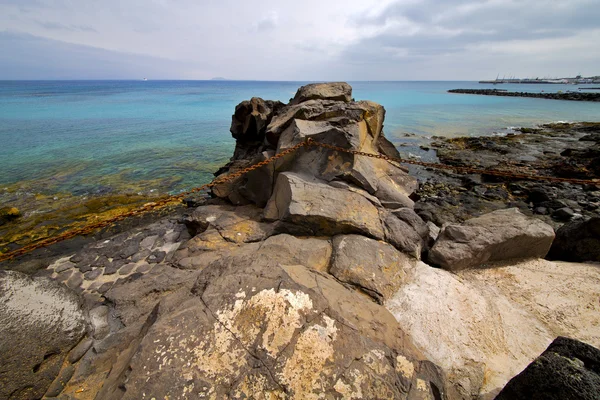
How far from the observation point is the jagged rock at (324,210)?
16.6ft

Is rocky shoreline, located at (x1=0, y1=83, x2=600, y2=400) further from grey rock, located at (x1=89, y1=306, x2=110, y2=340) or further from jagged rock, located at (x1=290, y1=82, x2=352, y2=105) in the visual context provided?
jagged rock, located at (x1=290, y1=82, x2=352, y2=105)

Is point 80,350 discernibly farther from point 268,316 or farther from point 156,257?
point 156,257

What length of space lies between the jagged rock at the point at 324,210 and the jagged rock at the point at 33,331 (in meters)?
3.74

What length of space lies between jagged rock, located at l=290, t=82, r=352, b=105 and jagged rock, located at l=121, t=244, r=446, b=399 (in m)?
7.97

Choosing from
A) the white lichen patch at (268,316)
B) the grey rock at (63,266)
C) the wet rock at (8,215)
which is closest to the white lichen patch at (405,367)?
the white lichen patch at (268,316)

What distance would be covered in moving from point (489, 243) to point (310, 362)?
4.13 m

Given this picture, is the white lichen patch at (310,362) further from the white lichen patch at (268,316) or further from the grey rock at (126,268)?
the grey rock at (126,268)

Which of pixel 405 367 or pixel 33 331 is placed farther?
pixel 33 331

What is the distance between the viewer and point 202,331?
8.14 ft

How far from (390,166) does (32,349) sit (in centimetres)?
865

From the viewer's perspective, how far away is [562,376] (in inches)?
79.5

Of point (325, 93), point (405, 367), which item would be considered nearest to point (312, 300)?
point (405, 367)

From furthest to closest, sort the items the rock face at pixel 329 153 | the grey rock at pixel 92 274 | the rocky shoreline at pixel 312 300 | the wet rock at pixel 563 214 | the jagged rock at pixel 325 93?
the jagged rock at pixel 325 93
the wet rock at pixel 563 214
the rock face at pixel 329 153
the grey rock at pixel 92 274
the rocky shoreline at pixel 312 300

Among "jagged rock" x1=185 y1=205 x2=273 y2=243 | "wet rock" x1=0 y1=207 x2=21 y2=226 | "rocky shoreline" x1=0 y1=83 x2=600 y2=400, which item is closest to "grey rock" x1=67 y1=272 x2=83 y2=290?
Answer: "rocky shoreline" x1=0 y1=83 x2=600 y2=400
